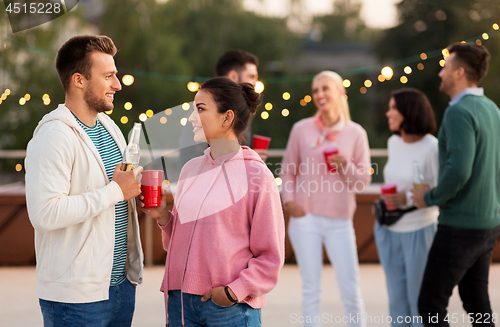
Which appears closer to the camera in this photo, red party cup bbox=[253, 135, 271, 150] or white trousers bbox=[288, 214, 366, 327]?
red party cup bbox=[253, 135, 271, 150]

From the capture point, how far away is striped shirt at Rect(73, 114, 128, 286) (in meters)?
1.51

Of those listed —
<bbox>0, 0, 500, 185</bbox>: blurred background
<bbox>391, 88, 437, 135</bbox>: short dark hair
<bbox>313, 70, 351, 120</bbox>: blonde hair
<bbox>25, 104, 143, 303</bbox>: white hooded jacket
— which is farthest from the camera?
<bbox>0, 0, 500, 185</bbox>: blurred background

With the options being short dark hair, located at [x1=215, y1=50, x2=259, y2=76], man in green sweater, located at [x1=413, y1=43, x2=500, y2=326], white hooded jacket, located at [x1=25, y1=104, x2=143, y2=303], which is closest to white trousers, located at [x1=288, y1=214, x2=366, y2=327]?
man in green sweater, located at [x1=413, y1=43, x2=500, y2=326]

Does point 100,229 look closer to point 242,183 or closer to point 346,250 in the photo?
point 242,183

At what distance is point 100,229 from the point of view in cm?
144

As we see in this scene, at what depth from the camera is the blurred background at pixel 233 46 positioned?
40.2 ft

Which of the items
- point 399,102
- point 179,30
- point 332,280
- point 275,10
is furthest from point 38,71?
point 275,10

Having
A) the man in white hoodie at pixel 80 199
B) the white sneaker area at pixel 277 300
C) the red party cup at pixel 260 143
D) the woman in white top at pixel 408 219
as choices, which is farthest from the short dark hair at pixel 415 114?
the man in white hoodie at pixel 80 199

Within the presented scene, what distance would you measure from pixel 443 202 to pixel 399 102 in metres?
0.69

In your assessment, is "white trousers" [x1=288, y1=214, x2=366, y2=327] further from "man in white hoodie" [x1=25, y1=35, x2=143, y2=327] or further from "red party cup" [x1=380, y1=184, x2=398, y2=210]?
"man in white hoodie" [x1=25, y1=35, x2=143, y2=327]

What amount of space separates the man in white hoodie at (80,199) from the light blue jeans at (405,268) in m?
1.49

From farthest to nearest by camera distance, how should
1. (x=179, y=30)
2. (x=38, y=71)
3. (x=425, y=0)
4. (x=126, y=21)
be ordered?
(x=179, y=30) < (x=126, y=21) < (x=425, y=0) < (x=38, y=71)

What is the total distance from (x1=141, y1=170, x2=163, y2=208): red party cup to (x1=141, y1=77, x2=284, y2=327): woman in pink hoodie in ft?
0.12

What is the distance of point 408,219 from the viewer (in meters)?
2.46
